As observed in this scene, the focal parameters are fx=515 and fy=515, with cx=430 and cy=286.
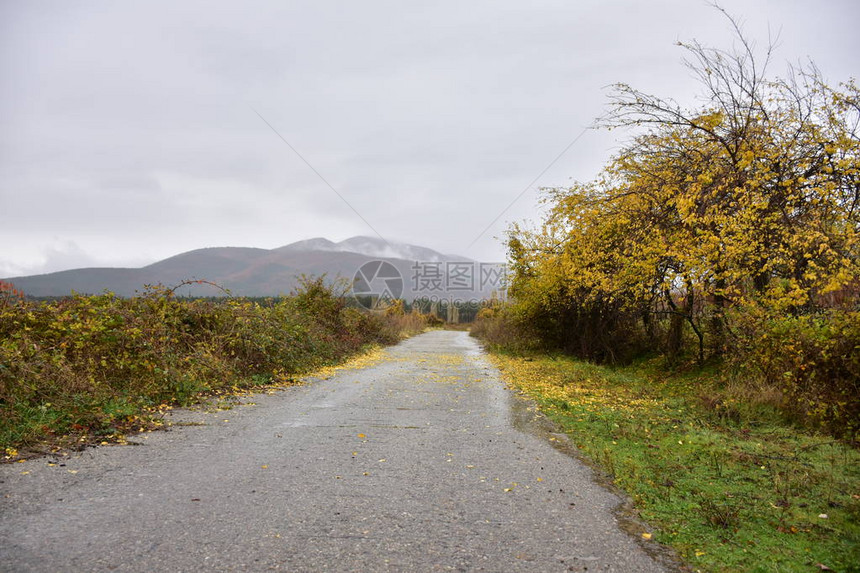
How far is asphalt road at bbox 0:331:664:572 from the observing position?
2.99 metres

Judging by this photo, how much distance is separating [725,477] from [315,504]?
369 centimetres

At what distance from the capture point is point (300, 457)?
5059mm

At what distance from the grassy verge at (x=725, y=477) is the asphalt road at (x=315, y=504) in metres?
0.43

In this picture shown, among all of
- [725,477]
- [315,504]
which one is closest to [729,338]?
[725,477]

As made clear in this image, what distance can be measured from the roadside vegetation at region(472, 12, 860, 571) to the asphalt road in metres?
0.72

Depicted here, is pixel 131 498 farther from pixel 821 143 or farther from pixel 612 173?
pixel 612 173

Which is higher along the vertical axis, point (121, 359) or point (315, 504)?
point (121, 359)

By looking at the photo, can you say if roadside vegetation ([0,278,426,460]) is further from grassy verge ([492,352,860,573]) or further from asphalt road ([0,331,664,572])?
grassy verge ([492,352,860,573])

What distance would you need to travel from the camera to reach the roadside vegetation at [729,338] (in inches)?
A: 156

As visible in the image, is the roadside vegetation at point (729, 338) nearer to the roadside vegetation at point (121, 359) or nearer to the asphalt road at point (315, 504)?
the asphalt road at point (315, 504)

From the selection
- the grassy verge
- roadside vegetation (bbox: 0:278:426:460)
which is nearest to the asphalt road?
the grassy verge

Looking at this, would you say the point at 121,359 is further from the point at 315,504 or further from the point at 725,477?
the point at 725,477

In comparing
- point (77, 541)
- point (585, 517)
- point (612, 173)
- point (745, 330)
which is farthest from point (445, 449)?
point (612, 173)

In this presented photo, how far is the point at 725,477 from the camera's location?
4742 mm
